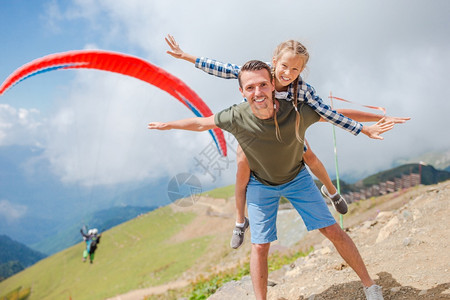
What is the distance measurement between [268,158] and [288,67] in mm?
742

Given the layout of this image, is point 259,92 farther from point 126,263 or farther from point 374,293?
point 126,263

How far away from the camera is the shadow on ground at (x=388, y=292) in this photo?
261cm

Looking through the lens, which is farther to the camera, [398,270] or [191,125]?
[398,270]

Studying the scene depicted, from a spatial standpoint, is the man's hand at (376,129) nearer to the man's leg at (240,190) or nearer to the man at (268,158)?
the man at (268,158)

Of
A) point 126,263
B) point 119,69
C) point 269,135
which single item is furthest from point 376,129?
point 126,263

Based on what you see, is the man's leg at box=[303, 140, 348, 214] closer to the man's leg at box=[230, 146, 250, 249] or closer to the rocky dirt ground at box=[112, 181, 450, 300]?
the man's leg at box=[230, 146, 250, 249]

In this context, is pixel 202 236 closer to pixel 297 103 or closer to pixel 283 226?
pixel 283 226

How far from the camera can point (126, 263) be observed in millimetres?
23797

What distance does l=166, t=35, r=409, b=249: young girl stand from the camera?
89.0 inches

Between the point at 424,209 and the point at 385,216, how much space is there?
2.22m

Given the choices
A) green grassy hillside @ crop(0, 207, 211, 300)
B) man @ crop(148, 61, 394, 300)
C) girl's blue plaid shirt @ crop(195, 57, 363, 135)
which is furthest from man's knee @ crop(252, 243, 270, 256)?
green grassy hillside @ crop(0, 207, 211, 300)

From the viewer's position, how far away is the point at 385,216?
784 cm

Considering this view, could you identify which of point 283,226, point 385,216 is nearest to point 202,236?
point 283,226

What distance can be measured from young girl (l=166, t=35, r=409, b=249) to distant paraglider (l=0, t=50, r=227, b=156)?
166 inches
